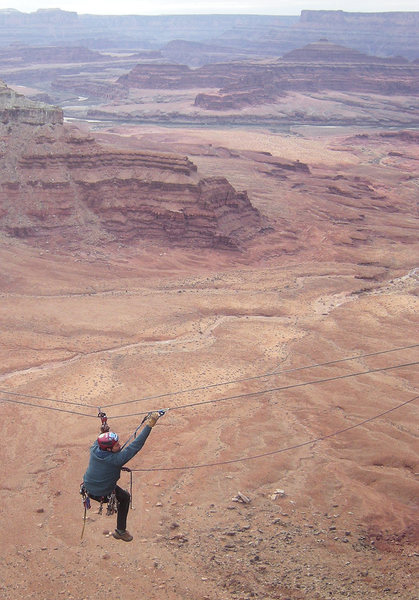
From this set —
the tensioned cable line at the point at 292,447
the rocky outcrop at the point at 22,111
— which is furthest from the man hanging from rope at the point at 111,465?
the rocky outcrop at the point at 22,111

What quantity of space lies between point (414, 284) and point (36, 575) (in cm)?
2991

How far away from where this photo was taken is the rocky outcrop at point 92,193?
3962 centimetres

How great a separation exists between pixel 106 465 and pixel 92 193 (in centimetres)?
3325

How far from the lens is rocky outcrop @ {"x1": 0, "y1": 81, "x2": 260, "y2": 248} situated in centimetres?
3962

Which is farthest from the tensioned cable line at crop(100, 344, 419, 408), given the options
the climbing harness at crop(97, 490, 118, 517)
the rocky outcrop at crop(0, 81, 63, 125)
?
the rocky outcrop at crop(0, 81, 63, 125)

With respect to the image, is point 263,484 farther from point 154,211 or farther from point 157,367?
point 154,211

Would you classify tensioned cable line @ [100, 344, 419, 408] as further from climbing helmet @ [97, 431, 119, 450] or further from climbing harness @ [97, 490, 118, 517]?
climbing helmet @ [97, 431, 119, 450]

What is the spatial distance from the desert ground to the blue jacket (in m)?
2.55

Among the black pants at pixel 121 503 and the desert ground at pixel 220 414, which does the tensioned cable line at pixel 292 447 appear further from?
the black pants at pixel 121 503

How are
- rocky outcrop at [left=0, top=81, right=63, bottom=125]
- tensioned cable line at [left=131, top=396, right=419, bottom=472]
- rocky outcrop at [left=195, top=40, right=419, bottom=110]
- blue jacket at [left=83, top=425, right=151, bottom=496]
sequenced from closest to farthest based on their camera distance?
blue jacket at [left=83, top=425, right=151, bottom=496] < tensioned cable line at [left=131, top=396, right=419, bottom=472] < rocky outcrop at [left=0, top=81, right=63, bottom=125] < rocky outcrop at [left=195, top=40, right=419, bottom=110]

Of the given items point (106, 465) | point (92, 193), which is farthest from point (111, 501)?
point (92, 193)

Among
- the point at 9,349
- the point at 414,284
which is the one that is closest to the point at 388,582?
the point at 9,349

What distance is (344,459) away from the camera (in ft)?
57.5

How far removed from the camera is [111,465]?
1010 centimetres
